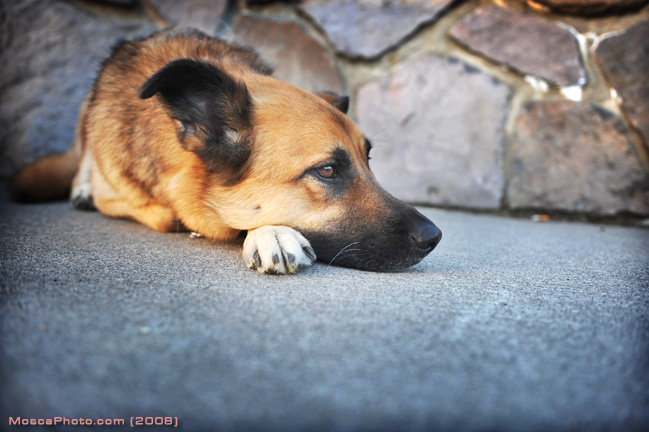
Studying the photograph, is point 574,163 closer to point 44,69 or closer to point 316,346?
point 316,346

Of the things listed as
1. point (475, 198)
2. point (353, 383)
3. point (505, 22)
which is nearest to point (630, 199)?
point (475, 198)

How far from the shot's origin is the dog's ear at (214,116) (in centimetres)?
173

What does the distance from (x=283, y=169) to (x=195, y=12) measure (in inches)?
108

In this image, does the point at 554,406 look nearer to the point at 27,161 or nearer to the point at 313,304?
the point at 313,304

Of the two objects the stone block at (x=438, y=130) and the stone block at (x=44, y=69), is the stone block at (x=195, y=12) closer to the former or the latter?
the stone block at (x=44, y=69)

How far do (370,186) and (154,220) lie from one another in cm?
115

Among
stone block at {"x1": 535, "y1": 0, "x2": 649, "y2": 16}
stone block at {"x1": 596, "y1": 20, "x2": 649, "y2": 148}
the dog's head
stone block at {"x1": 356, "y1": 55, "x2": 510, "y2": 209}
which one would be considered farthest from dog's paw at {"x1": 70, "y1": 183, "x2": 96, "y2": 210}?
stone block at {"x1": 596, "y1": 20, "x2": 649, "y2": 148}

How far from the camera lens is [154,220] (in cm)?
217

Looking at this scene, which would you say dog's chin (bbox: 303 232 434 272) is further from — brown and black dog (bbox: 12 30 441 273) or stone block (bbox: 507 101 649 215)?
stone block (bbox: 507 101 649 215)

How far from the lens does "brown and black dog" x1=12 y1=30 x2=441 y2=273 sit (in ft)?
5.35

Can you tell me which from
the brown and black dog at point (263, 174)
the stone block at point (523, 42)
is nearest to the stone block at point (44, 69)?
the brown and black dog at point (263, 174)

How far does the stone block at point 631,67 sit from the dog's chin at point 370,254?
238 cm

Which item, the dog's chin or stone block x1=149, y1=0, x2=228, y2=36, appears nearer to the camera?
the dog's chin

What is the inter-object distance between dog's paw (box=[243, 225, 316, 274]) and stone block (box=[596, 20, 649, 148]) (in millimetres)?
2755
